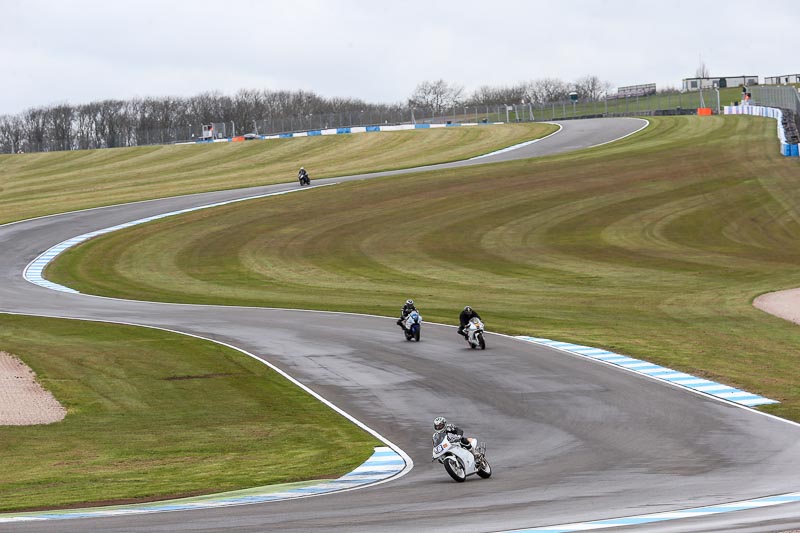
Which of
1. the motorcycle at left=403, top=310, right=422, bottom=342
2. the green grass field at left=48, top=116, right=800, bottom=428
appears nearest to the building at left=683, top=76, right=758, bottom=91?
the green grass field at left=48, top=116, right=800, bottom=428

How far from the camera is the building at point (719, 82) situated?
603ft

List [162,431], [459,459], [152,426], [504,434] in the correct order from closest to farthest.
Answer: [459,459] → [504,434] → [162,431] → [152,426]

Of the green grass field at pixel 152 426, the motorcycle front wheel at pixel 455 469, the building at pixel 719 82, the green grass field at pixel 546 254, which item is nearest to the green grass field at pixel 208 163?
the green grass field at pixel 546 254

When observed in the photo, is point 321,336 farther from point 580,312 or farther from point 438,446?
point 438,446

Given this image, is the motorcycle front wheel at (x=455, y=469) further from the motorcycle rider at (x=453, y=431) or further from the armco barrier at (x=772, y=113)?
the armco barrier at (x=772, y=113)

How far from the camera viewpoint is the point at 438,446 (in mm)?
17141

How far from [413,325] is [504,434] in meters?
10.9

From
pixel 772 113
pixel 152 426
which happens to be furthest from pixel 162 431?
pixel 772 113

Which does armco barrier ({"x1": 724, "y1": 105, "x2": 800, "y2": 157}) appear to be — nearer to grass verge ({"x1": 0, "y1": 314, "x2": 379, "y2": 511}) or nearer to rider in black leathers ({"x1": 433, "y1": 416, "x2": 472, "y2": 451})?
grass verge ({"x1": 0, "y1": 314, "x2": 379, "y2": 511})

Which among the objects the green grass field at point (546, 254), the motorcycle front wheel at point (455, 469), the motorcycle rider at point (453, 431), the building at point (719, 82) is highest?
the building at point (719, 82)

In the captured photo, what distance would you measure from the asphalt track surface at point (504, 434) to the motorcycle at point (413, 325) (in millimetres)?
473

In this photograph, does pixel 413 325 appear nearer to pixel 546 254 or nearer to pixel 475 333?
pixel 475 333

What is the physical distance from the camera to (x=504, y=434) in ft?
67.1

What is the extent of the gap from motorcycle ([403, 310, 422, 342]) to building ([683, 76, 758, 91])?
534 ft
